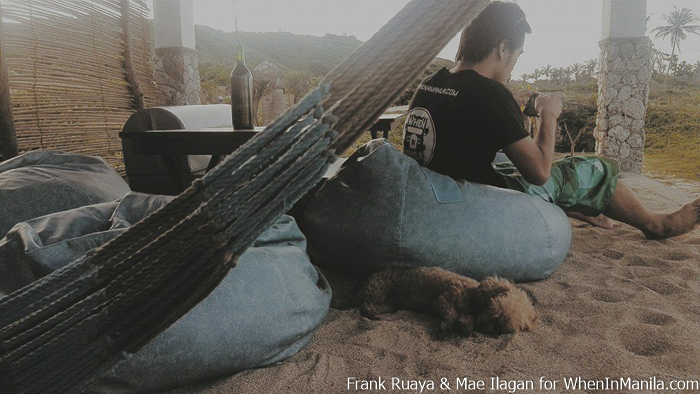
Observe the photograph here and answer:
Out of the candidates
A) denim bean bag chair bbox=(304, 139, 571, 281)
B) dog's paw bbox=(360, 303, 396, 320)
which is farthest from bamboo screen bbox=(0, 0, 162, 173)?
dog's paw bbox=(360, 303, 396, 320)

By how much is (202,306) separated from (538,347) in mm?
1107

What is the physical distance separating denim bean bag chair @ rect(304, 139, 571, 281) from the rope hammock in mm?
1055

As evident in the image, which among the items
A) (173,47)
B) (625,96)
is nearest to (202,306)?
(173,47)

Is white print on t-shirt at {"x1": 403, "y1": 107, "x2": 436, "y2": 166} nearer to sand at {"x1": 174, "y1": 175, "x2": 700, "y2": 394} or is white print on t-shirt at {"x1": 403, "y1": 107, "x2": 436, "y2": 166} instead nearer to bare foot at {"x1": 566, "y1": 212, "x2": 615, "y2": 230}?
sand at {"x1": 174, "y1": 175, "x2": 700, "y2": 394}

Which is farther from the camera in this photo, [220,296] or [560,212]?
[560,212]

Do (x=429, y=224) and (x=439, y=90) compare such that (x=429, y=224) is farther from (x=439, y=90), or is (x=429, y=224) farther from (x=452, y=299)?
(x=439, y=90)

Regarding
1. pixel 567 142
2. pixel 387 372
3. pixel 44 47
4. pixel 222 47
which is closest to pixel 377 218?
pixel 387 372

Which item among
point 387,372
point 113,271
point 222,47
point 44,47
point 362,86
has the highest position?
point 222,47

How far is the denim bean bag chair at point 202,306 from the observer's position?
4.43ft

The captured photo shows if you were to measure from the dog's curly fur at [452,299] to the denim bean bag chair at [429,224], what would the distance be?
0.14m

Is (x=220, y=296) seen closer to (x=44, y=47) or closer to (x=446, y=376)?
(x=446, y=376)

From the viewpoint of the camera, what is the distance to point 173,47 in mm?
6312

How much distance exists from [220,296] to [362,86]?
76cm

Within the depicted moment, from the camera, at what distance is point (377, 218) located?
6.93 ft
